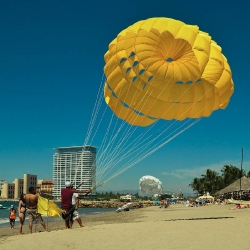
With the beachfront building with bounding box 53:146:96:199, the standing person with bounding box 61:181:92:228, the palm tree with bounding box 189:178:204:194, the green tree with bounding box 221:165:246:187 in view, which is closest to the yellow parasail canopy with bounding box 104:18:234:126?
the beachfront building with bounding box 53:146:96:199

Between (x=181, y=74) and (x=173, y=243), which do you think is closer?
(x=173, y=243)

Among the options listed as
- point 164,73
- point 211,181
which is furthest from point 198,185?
point 164,73

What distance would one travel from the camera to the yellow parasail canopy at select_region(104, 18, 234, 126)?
43.8 ft

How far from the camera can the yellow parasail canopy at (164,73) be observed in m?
13.4

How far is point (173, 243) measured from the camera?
867 cm

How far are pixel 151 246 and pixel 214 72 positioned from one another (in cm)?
745

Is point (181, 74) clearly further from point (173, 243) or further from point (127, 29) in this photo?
point (173, 243)

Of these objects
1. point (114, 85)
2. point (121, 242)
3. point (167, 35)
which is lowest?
point (121, 242)

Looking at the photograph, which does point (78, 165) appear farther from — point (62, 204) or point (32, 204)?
point (32, 204)

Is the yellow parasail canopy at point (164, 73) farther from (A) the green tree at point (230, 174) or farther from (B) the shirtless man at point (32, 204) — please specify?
(A) the green tree at point (230, 174)

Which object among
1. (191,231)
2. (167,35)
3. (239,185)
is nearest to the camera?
(191,231)

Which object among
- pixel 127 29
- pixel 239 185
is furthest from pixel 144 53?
pixel 239 185

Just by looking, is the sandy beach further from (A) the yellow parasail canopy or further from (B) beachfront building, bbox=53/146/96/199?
(A) the yellow parasail canopy

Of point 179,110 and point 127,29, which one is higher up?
point 127,29
